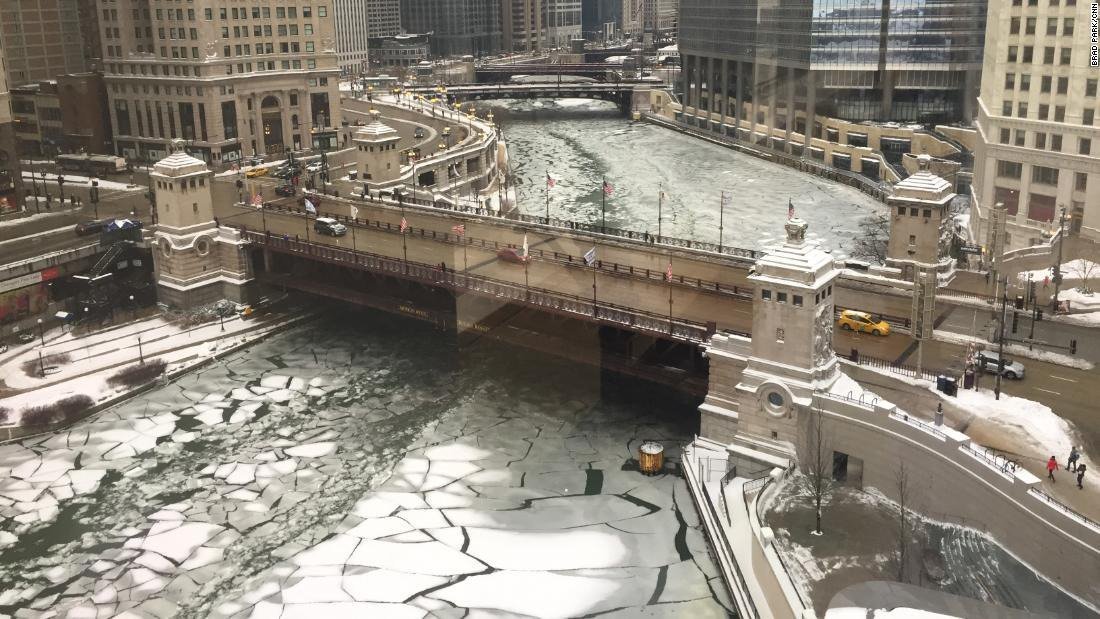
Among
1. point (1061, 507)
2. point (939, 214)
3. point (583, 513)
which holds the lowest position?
point (583, 513)

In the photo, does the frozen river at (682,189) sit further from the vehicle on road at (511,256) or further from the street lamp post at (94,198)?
the street lamp post at (94,198)

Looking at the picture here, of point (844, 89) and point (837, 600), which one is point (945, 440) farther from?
point (844, 89)

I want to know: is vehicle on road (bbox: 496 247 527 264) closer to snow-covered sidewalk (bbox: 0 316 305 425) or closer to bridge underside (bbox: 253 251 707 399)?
bridge underside (bbox: 253 251 707 399)

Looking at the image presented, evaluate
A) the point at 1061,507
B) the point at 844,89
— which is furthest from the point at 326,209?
the point at 844,89

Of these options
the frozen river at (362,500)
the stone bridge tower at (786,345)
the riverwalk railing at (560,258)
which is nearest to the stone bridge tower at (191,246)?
the riverwalk railing at (560,258)

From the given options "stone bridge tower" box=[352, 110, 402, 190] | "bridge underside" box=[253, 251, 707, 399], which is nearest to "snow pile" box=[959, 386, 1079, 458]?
"bridge underside" box=[253, 251, 707, 399]
